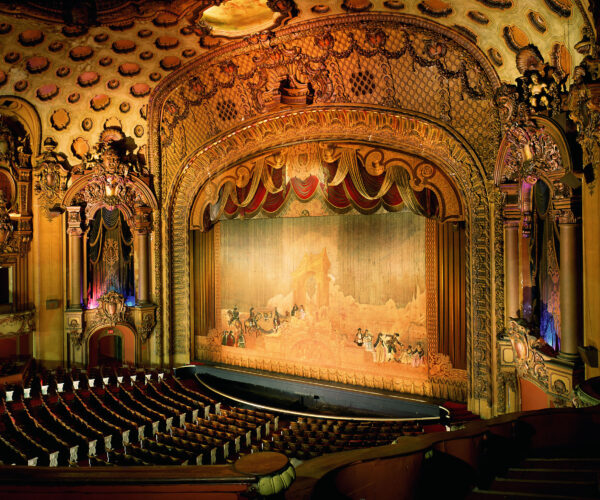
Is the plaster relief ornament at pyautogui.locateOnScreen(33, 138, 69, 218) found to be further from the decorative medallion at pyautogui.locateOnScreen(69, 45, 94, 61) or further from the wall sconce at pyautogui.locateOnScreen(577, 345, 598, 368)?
the wall sconce at pyautogui.locateOnScreen(577, 345, 598, 368)

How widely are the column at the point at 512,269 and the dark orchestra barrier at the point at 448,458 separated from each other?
19.7 ft

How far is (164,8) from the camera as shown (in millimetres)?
8641

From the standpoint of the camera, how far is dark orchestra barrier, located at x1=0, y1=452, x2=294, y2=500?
221 centimetres

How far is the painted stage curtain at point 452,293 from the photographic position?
11.3 meters

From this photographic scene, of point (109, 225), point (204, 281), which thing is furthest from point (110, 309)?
point (204, 281)

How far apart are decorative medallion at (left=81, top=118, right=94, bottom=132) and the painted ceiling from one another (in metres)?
0.03

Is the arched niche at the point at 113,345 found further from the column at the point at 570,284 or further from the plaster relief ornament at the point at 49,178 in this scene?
the column at the point at 570,284

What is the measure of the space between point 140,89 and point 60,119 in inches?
89.8

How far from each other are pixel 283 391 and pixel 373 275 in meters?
3.99

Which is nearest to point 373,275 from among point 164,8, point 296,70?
point 296,70

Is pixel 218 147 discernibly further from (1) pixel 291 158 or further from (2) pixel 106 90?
(2) pixel 106 90

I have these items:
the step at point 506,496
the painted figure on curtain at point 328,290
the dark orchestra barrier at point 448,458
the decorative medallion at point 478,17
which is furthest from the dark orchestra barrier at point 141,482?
the painted figure on curtain at point 328,290

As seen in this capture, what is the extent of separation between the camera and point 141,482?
2.24 m

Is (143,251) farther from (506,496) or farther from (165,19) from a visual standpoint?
(506,496)
